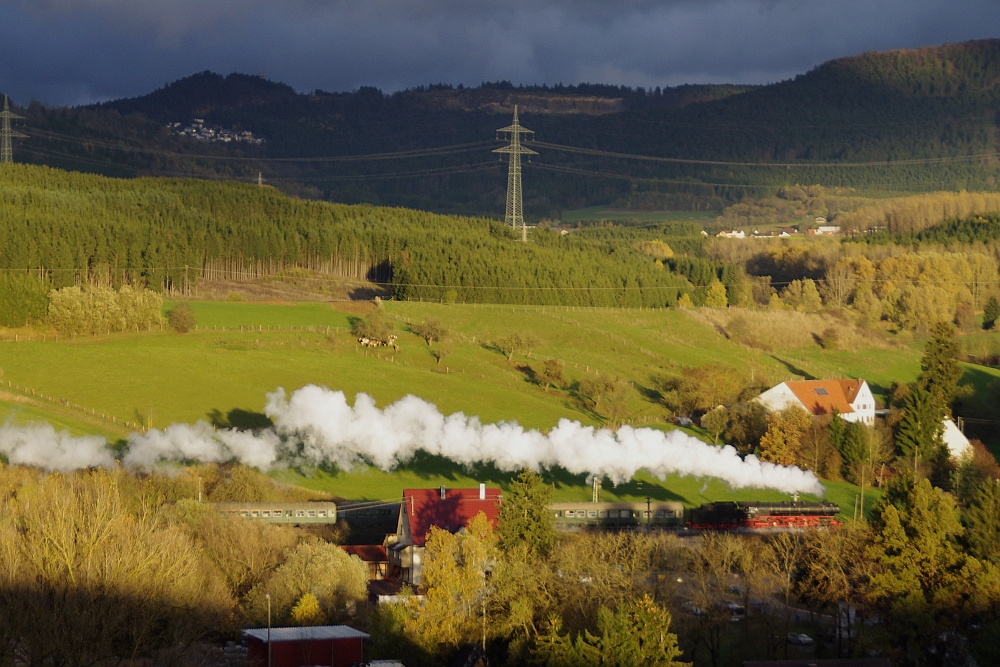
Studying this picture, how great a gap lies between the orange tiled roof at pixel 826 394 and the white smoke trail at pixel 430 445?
20301mm

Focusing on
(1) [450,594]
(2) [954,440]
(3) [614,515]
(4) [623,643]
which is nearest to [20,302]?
(3) [614,515]

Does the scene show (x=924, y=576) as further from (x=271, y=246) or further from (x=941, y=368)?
(x=271, y=246)

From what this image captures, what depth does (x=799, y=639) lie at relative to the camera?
54.1 metres

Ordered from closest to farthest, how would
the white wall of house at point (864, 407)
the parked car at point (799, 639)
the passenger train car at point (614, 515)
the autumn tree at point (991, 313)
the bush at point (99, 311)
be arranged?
the parked car at point (799, 639)
the passenger train car at point (614, 515)
the white wall of house at point (864, 407)
the bush at point (99, 311)
the autumn tree at point (991, 313)

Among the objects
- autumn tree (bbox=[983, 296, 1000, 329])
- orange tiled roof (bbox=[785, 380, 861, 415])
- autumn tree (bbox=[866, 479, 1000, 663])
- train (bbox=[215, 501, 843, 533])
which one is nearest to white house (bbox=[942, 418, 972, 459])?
orange tiled roof (bbox=[785, 380, 861, 415])

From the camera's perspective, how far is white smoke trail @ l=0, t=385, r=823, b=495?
76188 mm

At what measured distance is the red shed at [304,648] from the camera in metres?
46.5

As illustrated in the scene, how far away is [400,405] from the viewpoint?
269 feet

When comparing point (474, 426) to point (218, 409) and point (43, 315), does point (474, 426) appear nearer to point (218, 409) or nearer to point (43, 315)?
point (218, 409)

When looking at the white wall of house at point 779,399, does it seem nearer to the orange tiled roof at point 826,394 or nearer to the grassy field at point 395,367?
the orange tiled roof at point 826,394

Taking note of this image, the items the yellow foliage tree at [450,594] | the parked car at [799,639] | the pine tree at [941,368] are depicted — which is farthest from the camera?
the pine tree at [941,368]

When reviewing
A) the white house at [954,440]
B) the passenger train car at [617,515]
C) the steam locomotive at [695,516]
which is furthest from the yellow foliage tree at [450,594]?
the white house at [954,440]

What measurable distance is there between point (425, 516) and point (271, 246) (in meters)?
103

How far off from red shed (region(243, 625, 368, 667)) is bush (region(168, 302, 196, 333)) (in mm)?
64337
